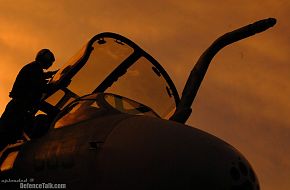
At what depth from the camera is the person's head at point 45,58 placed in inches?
277

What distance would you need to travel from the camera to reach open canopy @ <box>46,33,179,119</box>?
6887 millimetres

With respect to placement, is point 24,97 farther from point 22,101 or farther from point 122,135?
point 122,135

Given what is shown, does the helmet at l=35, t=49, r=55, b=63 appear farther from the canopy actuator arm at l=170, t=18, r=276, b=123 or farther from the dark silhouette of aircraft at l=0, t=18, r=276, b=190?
the canopy actuator arm at l=170, t=18, r=276, b=123

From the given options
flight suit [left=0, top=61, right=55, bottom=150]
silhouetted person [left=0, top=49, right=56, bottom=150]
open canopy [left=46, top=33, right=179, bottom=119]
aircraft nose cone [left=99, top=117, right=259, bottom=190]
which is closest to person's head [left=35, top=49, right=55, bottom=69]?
silhouetted person [left=0, top=49, right=56, bottom=150]

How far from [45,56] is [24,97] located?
82 centimetres

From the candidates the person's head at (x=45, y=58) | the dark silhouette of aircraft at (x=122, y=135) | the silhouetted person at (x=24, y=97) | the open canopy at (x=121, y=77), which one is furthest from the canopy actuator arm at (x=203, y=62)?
the person's head at (x=45, y=58)

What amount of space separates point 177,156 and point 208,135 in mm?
661

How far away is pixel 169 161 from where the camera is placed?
4184mm

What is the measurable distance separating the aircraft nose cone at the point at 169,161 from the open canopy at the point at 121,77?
2.44 meters

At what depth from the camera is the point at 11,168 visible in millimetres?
5738

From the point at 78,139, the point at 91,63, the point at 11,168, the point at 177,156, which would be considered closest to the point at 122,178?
the point at 177,156

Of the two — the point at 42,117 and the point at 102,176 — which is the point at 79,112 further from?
the point at 102,176

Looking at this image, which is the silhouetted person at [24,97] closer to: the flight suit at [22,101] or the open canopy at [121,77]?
the flight suit at [22,101]

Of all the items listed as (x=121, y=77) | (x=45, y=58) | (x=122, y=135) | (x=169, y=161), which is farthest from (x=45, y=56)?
(x=169, y=161)
